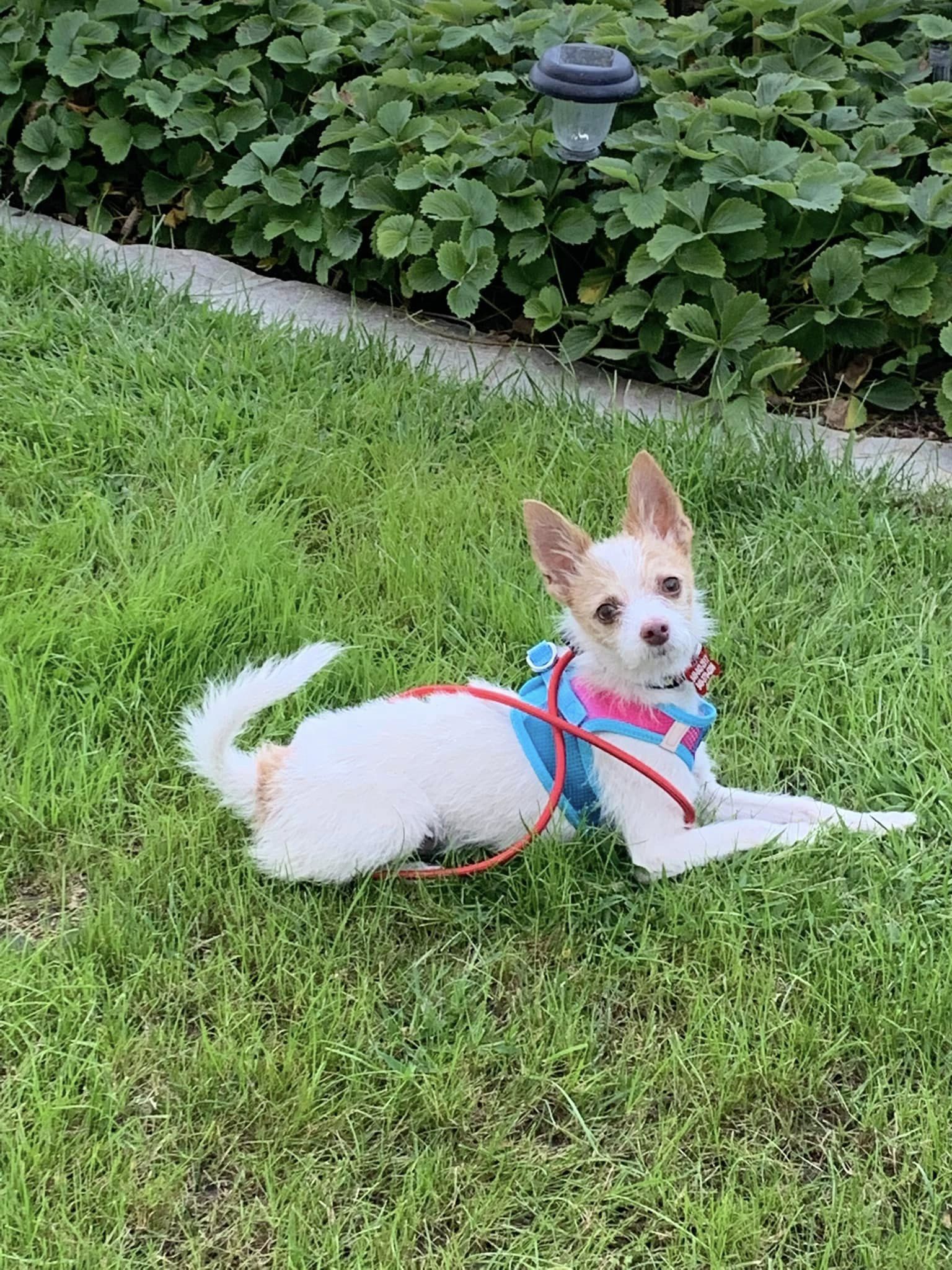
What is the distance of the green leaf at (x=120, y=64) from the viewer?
14.3ft

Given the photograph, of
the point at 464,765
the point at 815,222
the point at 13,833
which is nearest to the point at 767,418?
the point at 815,222

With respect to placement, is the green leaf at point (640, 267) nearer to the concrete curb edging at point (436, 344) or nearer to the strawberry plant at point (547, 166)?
the strawberry plant at point (547, 166)

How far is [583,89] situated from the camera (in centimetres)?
344

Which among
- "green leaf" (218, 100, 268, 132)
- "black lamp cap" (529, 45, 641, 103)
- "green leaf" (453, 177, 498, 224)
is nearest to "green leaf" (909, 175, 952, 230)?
"black lamp cap" (529, 45, 641, 103)

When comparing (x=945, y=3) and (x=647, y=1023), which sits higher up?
(x=945, y=3)

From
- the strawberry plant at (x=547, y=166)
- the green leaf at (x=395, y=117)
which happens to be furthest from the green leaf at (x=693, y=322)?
the green leaf at (x=395, y=117)

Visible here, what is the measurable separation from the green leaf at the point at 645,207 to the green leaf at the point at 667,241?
46 mm

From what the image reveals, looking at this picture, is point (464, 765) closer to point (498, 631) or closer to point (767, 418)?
point (498, 631)

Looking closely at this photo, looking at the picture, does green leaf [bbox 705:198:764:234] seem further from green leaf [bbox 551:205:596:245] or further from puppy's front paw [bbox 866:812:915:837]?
puppy's front paw [bbox 866:812:915:837]

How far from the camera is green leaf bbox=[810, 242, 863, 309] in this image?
354 centimetres

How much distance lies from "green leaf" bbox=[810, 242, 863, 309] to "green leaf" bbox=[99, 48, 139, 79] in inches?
99.4

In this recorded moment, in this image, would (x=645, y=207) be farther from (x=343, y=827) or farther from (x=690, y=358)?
(x=343, y=827)

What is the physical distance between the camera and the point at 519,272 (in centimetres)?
391

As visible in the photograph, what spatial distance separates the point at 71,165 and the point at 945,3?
10.4 feet
